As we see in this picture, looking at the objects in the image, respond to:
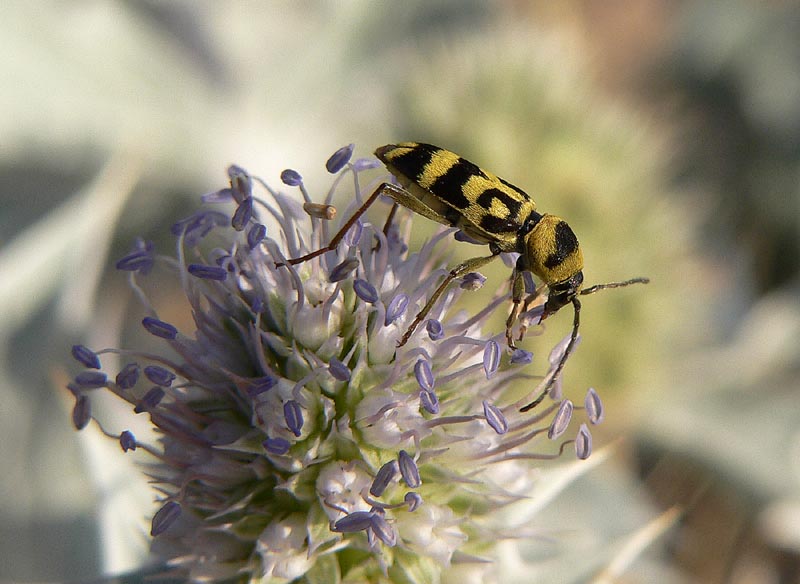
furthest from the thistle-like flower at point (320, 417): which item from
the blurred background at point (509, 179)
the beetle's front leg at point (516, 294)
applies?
the blurred background at point (509, 179)

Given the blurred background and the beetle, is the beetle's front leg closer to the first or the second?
the beetle

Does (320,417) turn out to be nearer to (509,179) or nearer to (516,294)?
(516,294)

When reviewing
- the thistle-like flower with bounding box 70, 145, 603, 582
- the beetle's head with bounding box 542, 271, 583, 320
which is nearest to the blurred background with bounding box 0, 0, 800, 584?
the thistle-like flower with bounding box 70, 145, 603, 582

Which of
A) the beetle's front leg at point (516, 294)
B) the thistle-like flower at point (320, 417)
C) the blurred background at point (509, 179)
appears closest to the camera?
the thistle-like flower at point (320, 417)

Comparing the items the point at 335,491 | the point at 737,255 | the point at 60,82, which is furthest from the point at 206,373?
the point at 737,255

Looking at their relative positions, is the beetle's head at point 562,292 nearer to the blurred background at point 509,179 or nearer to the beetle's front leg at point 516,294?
the beetle's front leg at point 516,294

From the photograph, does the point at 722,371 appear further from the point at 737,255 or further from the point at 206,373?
the point at 206,373

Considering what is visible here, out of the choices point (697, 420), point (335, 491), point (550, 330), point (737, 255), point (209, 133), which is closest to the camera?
point (335, 491)
